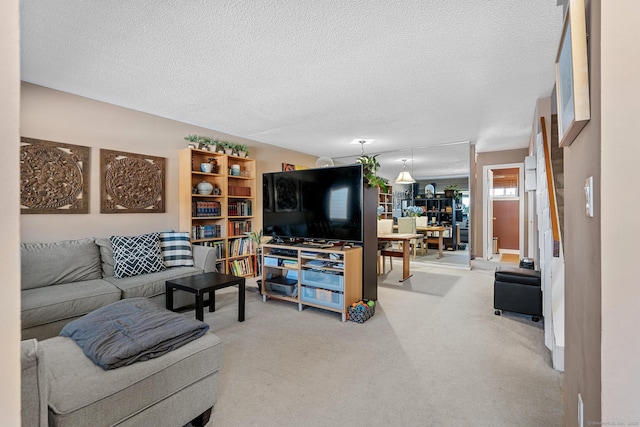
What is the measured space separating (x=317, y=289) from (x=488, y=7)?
9.14ft

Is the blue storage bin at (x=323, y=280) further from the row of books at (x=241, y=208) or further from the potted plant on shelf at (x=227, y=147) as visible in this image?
the potted plant on shelf at (x=227, y=147)

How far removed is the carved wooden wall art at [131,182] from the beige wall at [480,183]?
5752mm

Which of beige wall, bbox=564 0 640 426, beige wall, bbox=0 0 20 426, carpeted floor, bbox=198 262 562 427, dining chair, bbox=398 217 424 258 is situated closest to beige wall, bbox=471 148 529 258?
dining chair, bbox=398 217 424 258

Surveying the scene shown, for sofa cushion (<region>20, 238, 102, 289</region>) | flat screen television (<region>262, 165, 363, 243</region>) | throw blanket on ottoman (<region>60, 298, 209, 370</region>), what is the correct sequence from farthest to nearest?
1. flat screen television (<region>262, 165, 363, 243</region>)
2. sofa cushion (<region>20, 238, 102, 289</region>)
3. throw blanket on ottoman (<region>60, 298, 209, 370</region>)

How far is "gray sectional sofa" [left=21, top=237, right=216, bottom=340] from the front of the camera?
2402 mm

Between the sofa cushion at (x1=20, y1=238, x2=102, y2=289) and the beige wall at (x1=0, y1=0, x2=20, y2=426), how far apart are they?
2.86 m

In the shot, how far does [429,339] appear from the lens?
105 inches

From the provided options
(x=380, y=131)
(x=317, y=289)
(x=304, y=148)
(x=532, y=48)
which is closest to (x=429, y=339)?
(x=317, y=289)

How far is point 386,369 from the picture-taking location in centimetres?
216

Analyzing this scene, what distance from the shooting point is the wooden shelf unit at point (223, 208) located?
4164 mm

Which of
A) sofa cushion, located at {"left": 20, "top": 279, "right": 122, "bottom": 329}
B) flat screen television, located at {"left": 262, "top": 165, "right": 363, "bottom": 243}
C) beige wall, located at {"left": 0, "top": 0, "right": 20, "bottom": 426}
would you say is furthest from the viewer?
flat screen television, located at {"left": 262, "top": 165, "right": 363, "bottom": 243}

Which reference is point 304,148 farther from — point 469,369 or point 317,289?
point 469,369

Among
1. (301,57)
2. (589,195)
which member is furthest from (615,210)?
(301,57)

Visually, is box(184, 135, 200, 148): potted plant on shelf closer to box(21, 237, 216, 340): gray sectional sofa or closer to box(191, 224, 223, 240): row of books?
box(191, 224, 223, 240): row of books
